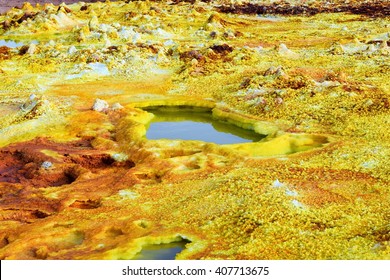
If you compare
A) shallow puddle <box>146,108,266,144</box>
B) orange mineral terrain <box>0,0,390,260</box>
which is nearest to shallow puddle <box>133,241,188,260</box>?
orange mineral terrain <box>0,0,390,260</box>

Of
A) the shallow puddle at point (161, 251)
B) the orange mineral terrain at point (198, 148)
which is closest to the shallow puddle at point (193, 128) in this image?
Result: the orange mineral terrain at point (198, 148)

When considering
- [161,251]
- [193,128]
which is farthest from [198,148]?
[161,251]

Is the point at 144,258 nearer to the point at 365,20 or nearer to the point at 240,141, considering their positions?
the point at 240,141

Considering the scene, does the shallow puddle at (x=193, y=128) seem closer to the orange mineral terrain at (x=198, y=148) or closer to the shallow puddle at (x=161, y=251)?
the orange mineral terrain at (x=198, y=148)

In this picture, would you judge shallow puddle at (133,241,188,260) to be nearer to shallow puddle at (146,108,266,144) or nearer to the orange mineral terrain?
the orange mineral terrain

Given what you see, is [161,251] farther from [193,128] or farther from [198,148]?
[193,128]

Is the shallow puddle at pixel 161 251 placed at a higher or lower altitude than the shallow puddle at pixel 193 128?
higher
